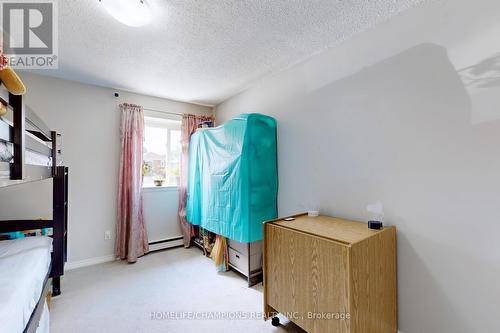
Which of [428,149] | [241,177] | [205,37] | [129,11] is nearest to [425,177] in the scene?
[428,149]

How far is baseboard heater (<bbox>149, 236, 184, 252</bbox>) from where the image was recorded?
3166 mm

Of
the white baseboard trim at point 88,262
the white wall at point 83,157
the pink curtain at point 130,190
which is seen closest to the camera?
the white wall at point 83,157

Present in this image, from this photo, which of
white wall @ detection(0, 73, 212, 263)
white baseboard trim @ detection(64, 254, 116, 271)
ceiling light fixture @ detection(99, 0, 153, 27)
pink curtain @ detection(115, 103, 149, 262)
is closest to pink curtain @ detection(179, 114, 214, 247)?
pink curtain @ detection(115, 103, 149, 262)

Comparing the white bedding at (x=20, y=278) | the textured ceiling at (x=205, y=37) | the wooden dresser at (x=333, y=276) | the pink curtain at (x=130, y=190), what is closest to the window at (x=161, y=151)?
the pink curtain at (x=130, y=190)

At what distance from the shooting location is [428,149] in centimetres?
140

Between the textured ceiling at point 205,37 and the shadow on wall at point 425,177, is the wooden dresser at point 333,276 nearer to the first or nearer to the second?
the shadow on wall at point 425,177

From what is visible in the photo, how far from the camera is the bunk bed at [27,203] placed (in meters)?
0.93

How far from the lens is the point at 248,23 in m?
1.64

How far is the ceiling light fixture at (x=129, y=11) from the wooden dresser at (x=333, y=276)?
176 centimetres

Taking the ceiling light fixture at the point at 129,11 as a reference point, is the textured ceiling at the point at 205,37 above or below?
above

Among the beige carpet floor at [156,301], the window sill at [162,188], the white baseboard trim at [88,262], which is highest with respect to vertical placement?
the window sill at [162,188]

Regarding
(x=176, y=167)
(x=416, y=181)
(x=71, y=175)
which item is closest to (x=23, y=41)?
(x=71, y=175)

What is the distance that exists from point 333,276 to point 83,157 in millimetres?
3052

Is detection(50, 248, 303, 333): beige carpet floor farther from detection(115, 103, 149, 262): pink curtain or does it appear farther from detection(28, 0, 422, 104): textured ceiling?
detection(28, 0, 422, 104): textured ceiling
